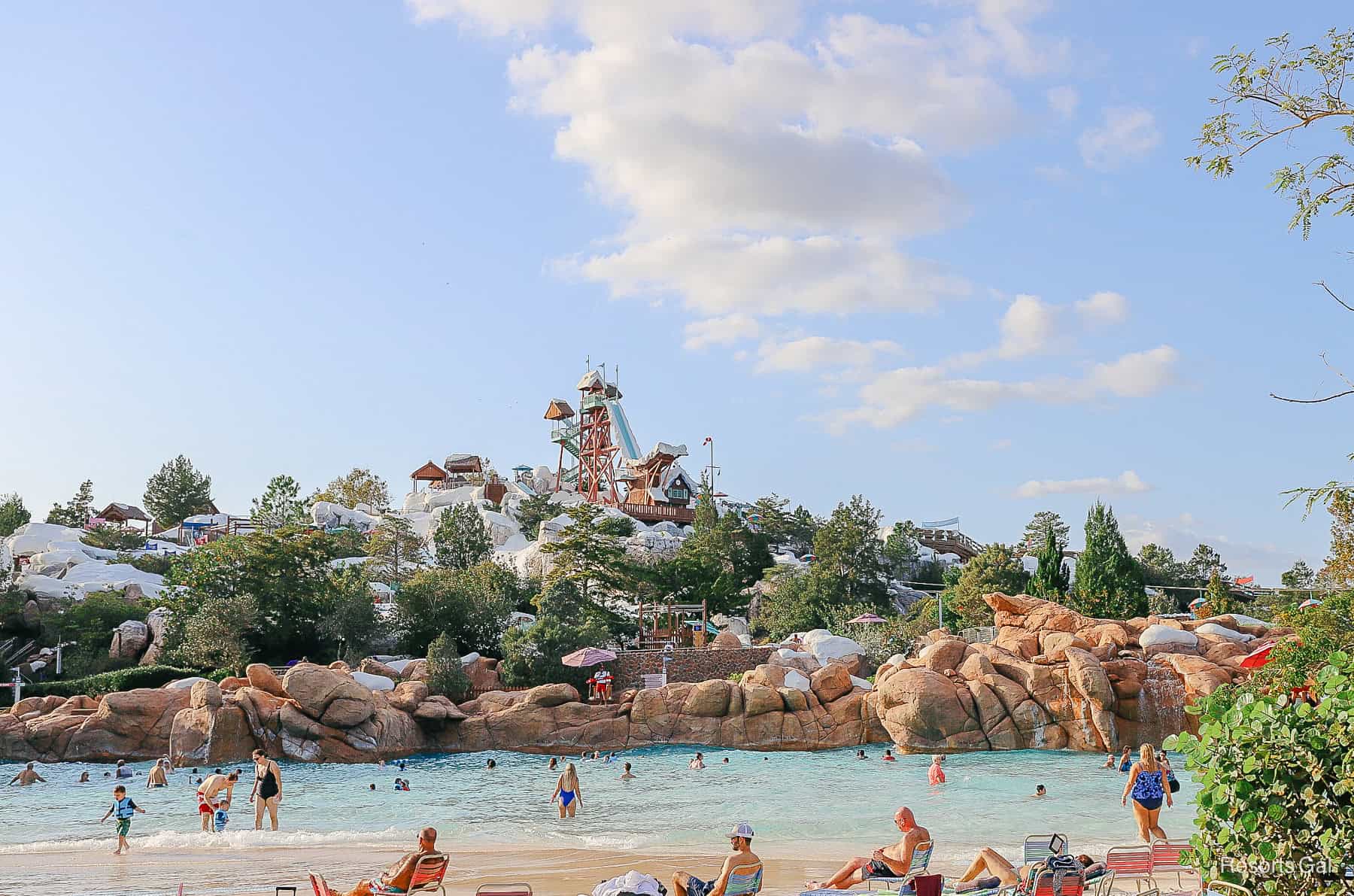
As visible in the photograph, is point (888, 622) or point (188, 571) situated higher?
point (188, 571)

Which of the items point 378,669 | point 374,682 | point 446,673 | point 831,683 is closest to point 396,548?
point 378,669

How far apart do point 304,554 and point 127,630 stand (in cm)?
662

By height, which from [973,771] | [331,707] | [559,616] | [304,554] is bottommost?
[973,771]

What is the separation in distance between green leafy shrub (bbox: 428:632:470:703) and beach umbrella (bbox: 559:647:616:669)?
2784 millimetres

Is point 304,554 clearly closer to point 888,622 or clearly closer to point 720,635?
point 720,635

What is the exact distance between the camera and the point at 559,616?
112 feet

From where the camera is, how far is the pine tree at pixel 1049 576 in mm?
38938

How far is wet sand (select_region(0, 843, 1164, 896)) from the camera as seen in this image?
10586 mm

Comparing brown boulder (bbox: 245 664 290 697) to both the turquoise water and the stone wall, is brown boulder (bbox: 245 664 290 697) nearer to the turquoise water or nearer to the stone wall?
the turquoise water

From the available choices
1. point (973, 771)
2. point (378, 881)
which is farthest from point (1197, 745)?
point (973, 771)

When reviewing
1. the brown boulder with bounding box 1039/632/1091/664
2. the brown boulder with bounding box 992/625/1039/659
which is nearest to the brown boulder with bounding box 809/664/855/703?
the brown boulder with bounding box 992/625/1039/659

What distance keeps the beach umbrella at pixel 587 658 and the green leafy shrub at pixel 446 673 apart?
278 cm

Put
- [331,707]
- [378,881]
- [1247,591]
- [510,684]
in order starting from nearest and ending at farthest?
[378,881] → [331,707] → [510,684] → [1247,591]

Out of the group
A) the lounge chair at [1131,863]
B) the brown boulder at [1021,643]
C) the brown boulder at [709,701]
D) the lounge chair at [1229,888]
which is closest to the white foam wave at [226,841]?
the lounge chair at [1131,863]
